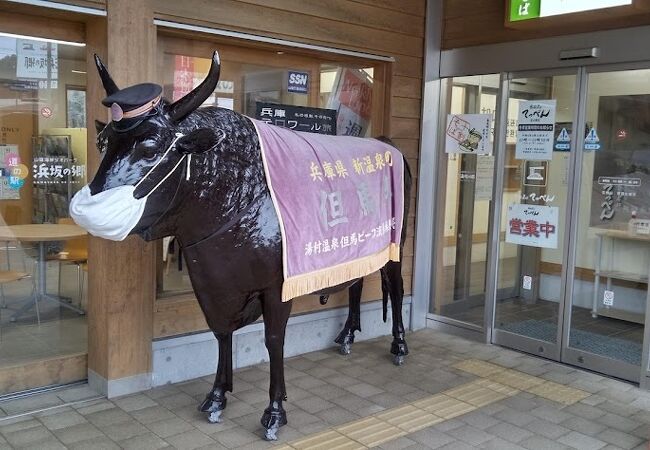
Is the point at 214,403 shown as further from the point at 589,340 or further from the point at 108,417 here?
the point at 589,340

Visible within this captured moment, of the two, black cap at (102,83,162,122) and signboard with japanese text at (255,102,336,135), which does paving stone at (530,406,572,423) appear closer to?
signboard with japanese text at (255,102,336,135)

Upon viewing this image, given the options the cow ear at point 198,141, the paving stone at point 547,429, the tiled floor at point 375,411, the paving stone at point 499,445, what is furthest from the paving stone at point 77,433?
the paving stone at point 547,429

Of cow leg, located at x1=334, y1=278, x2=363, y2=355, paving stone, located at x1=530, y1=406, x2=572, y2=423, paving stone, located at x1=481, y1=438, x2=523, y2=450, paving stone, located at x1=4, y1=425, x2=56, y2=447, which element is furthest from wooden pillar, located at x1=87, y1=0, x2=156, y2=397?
paving stone, located at x1=530, y1=406, x2=572, y2=423

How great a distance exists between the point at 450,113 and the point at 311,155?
2523mm

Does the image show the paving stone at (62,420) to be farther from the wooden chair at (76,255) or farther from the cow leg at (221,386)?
the wooden chair at (76,255)

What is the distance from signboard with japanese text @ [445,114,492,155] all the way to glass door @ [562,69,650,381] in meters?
0.88

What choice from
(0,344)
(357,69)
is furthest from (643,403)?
(0,344)

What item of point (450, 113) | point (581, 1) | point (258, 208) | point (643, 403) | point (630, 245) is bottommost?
point (643, 403)

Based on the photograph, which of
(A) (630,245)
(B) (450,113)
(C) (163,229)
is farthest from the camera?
(B) (450,113)

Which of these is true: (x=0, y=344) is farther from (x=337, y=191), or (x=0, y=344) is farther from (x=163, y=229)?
(x=337, y=191)

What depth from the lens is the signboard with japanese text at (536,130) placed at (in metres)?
5.27

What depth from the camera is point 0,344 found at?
4.23 metres

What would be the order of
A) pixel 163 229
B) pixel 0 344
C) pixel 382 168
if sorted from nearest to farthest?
pixel 163 229
pixel 0 344
pixel 382 168

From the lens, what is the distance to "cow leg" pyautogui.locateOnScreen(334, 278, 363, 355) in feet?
17.5
